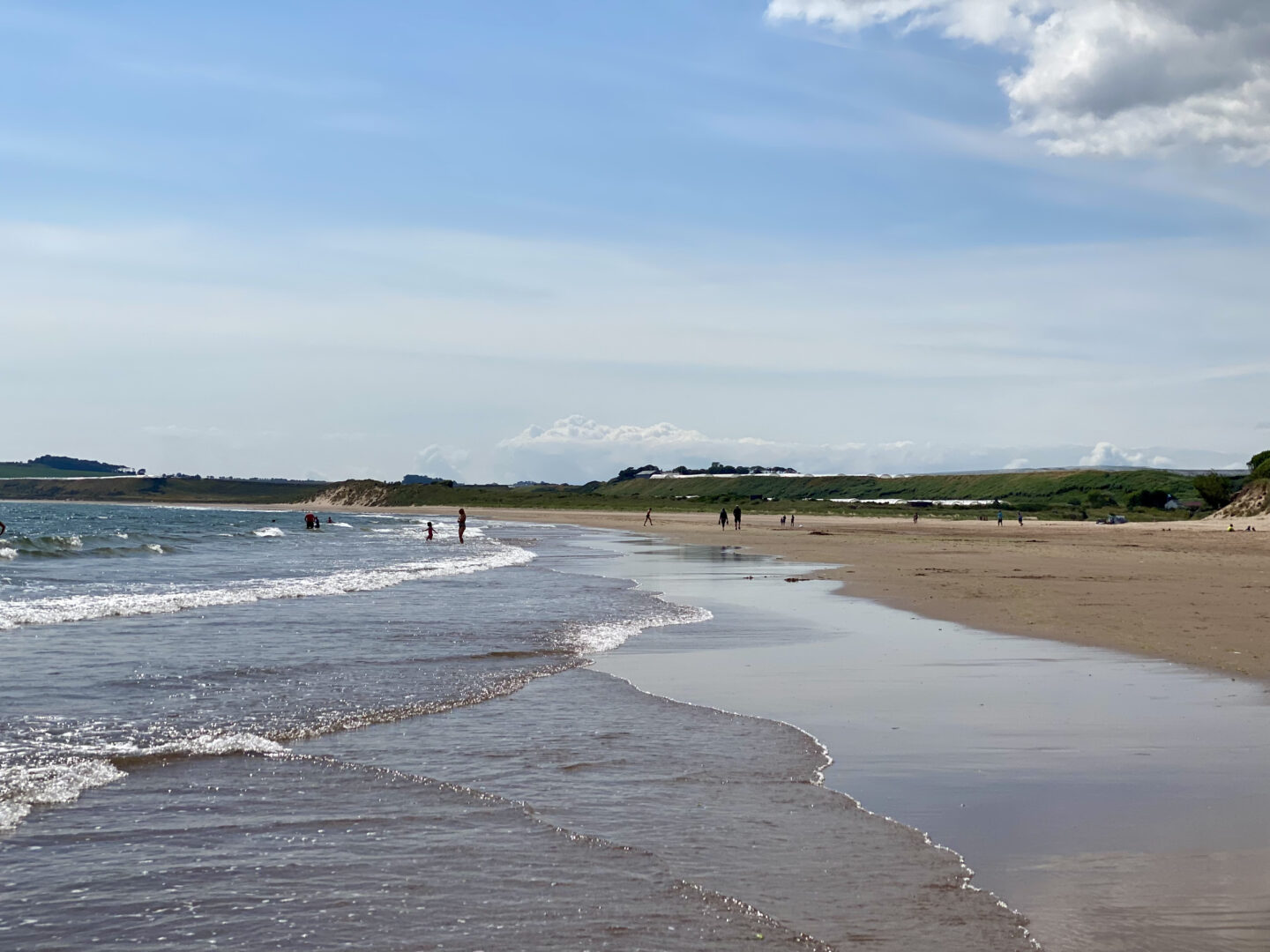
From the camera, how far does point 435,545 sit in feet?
171

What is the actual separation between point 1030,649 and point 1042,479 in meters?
173

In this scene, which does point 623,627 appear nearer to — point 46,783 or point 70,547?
point 46,783

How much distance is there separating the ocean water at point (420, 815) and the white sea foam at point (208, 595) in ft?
14.7

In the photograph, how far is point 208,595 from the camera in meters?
23.9

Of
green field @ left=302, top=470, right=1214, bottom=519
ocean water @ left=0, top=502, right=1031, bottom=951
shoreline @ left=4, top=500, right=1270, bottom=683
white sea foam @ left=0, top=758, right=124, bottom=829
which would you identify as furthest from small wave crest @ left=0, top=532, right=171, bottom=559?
green field @ left=302, top=470, right=1214, bottom=519

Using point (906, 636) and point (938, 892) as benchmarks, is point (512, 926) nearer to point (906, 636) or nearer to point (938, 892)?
point (938, 892)

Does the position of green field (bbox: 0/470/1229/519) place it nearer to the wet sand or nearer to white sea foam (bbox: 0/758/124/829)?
the wet sand

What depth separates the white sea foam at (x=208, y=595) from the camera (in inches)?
769

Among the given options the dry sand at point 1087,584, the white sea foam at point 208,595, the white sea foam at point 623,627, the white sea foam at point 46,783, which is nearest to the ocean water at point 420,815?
the white sea foam at point 46,783

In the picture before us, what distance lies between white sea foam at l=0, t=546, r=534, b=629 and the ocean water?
4.49 meters

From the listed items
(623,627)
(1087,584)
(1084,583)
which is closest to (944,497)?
(1084,583)

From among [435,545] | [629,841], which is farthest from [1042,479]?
[629,841]

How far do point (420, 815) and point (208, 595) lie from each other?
18.7 meters

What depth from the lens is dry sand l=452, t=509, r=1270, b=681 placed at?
51.4 feet
